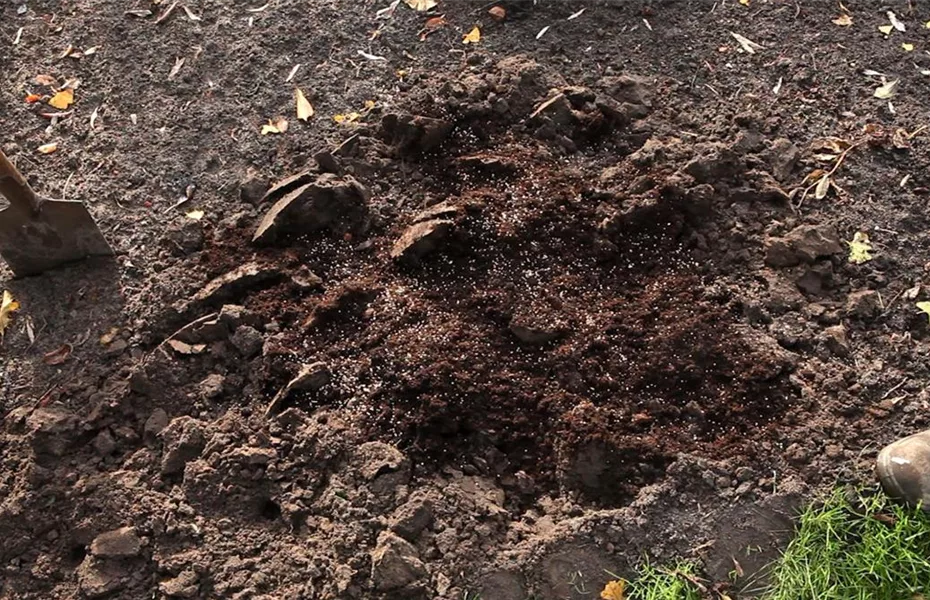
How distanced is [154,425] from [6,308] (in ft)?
2.59

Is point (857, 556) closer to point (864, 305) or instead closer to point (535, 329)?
point (864, 305)

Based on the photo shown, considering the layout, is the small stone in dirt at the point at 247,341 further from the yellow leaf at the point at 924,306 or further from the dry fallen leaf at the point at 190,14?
the yellow leaf at the point at 924,306

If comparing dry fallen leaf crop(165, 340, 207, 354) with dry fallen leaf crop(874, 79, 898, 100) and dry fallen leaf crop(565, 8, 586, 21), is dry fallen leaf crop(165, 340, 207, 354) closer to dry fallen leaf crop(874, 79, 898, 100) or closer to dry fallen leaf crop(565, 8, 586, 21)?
dry fallen leaf crop(565, 8, 586, 21)

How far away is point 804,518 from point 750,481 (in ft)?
0.57

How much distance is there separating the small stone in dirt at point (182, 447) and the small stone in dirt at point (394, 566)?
659 millimetres

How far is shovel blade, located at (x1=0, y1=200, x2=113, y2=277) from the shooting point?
287 cm

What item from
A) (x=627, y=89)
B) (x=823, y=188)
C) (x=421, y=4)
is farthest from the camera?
(x=421, y=4)

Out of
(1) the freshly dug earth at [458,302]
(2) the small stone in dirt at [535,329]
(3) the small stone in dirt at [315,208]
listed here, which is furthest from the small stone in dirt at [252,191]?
(2) the small stone in dirt at [535,329]

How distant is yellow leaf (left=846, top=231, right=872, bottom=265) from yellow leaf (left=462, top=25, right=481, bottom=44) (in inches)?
65.2

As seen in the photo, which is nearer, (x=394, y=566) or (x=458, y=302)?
(x=394, y=566)

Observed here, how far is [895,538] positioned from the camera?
2.41 m

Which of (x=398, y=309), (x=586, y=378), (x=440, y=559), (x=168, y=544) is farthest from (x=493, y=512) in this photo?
(x=168, y=544)

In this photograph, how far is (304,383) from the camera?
8.76 feet

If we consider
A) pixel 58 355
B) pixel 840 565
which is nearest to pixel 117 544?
pixel 58 355
